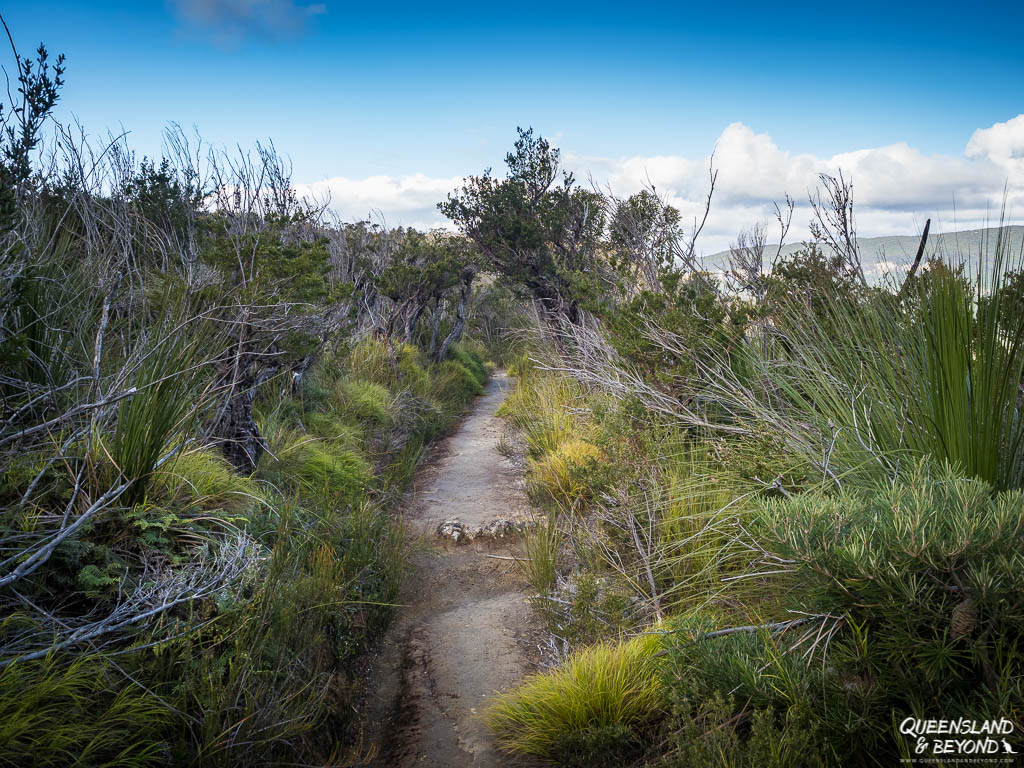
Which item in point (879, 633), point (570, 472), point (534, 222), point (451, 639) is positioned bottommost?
point (451, 639)

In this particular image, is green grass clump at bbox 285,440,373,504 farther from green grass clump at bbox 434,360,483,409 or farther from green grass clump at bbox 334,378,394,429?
green grass clump at bbox 434,360,483,409

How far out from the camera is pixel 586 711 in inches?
91.4

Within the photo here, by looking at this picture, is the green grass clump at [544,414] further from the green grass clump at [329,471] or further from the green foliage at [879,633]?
Result: the green foliage at [879,633]

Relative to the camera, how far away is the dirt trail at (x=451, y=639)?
2.62m

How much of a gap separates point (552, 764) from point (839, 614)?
1278 mm

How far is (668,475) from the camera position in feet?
13.9

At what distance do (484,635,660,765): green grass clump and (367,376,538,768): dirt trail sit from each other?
6.5 inches

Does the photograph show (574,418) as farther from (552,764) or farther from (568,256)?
(552,764)

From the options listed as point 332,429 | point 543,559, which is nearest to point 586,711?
point 543,559

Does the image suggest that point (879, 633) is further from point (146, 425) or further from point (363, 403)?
point (363, 403)

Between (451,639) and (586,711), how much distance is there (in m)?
1.37

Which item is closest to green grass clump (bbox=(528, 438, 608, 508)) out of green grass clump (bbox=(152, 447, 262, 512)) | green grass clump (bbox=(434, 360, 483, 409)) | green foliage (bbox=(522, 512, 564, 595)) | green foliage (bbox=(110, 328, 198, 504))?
green foliage (bbox=(522, 512, 564, 595))

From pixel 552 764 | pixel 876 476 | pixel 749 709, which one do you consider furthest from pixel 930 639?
pixel 552 764

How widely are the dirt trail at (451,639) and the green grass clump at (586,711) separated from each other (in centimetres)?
17
